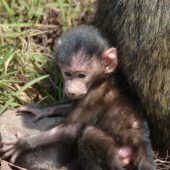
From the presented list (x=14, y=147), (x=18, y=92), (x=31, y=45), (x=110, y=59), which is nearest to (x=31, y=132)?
(x=14, y=147)

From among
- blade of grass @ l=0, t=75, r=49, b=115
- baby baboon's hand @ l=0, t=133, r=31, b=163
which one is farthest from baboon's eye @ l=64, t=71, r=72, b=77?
blade of grass @ l=0, t=75, r=49, b=115

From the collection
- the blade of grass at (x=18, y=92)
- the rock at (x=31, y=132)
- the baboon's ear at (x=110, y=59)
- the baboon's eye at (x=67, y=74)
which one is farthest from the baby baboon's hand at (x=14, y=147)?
the baboon's ear at (x=110, y=59)

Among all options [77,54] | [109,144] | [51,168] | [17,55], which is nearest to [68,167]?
[51,168]

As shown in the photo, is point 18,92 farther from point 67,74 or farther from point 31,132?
point 67,74

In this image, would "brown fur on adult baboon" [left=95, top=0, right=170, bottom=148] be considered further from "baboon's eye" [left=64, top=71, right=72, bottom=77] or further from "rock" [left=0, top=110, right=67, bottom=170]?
"rock" [left=0, top=110, right=67, bottom=170]

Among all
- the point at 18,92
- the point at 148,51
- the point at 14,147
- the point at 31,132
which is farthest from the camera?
the point at 18,92
